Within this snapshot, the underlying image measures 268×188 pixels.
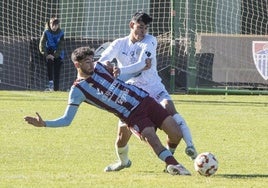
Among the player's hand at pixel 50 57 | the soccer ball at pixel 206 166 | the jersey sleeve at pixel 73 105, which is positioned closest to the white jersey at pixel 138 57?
the jersey sleeve at pixel 73 105

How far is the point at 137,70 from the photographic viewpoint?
386 inches

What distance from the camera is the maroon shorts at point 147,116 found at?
9234 millimetres

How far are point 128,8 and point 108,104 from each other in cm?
1731

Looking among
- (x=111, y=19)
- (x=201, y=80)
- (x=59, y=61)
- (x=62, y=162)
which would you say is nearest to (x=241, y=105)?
(x=201, y=80)

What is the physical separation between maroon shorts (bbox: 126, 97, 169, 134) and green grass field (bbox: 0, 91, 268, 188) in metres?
0.50

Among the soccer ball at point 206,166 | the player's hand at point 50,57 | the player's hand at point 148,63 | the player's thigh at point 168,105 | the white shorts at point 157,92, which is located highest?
the player's hand at point 148,63

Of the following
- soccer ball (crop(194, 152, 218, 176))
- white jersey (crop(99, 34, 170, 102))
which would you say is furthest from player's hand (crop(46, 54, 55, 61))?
soccer ball (crop(194, 152, 218, 176))

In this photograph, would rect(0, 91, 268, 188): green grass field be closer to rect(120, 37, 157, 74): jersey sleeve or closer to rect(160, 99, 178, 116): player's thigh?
rect(160, 99, 178, 116): player's thigh

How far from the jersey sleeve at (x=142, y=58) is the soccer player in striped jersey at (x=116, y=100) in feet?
1.30

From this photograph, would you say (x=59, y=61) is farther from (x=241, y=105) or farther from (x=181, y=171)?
(x=181, y=171)

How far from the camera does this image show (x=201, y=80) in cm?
2331

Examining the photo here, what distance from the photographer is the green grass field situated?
885 cm

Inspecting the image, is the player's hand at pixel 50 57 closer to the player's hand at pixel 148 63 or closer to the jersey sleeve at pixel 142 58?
the jersey sleeve at pixel 142 58

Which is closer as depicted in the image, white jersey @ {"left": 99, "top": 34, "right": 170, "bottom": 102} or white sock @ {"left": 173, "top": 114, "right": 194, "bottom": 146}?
white sock @ {"left": 173, "top": 114, "right": 194, "bottom": 146}
